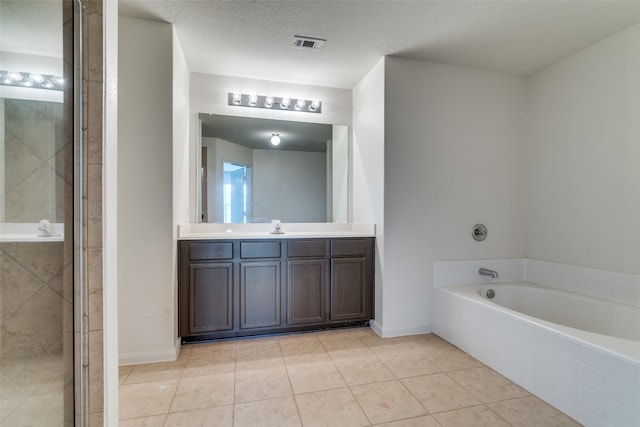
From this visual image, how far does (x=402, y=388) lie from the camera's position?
1801 mm

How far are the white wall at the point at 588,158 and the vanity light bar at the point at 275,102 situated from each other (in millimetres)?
2213

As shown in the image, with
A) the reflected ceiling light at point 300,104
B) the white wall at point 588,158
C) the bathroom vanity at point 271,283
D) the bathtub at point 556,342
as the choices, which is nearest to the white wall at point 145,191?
the bathroom vanity at point 271,283

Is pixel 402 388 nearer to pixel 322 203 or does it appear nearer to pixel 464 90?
pixel 322 203

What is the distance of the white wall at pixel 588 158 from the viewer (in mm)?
2117

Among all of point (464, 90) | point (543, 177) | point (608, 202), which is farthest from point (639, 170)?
point (464, 90)

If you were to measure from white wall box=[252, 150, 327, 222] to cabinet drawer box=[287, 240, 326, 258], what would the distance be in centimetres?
57

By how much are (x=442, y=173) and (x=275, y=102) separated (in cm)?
182

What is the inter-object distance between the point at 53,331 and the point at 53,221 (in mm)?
401

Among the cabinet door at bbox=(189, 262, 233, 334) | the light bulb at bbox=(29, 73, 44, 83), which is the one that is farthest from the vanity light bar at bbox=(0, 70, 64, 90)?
the cabinet door at bbox=(189, 262, 233, 334)

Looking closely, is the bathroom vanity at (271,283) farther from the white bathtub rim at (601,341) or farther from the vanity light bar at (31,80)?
the vanity light bar at (31,80)

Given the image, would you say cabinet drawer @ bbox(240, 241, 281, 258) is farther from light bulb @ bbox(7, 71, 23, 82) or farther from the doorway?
light bulb @ bbox(7, 71, 23, 82)

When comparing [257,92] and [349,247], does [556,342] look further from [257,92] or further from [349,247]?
[257,92]

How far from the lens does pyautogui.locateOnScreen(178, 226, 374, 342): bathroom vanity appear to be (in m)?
2.37

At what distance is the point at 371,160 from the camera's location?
2801mm
